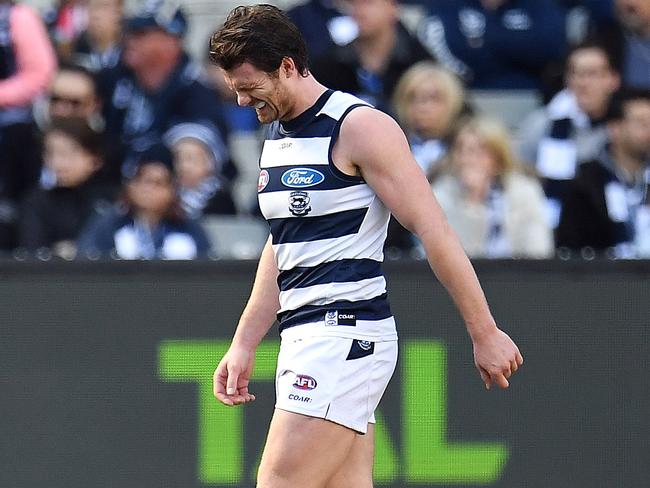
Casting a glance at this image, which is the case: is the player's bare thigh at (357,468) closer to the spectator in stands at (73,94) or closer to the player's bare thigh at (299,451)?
the player's bare thigh at (299,451)

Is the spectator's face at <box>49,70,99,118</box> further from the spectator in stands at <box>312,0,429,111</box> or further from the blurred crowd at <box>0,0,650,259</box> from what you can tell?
the spectator in stands at <box>312,0,429,111</box>

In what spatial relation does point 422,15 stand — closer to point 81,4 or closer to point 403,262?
point 81,4

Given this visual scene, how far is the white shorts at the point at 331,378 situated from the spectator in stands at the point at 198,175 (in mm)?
3567

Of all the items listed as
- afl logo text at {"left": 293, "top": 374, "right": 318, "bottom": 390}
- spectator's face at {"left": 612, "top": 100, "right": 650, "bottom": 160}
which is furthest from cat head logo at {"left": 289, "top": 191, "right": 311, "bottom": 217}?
spectator's face at {"left": 612, "top": 100, "right": 650, "bottom": 160}

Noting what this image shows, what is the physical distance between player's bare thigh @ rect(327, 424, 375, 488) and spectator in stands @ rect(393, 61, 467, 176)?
3420 millimetres

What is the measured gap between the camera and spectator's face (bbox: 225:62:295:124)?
3.54 m

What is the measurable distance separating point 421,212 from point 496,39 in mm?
4481

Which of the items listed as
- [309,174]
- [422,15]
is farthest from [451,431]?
[422,15]

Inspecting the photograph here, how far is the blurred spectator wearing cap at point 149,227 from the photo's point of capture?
635 centimetres

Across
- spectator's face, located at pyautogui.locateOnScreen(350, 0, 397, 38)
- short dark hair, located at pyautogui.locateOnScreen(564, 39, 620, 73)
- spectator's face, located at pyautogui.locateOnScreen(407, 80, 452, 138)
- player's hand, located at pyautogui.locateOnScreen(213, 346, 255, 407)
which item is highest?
spectator's face, located at pyautogui.locateOnScreen(350, 0, 397, 38)

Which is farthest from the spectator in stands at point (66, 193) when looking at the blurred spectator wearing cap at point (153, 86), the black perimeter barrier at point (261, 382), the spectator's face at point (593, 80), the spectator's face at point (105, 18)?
the spectator's face at point (593, 80)

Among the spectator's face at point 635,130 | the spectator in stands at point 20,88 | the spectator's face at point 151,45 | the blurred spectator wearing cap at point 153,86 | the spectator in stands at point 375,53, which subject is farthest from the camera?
the spectator's face at point 151,45

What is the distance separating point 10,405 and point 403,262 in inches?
68.9

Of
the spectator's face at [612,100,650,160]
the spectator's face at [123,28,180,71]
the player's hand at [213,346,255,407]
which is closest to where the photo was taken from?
the player's hand at [213,346,255,407]
